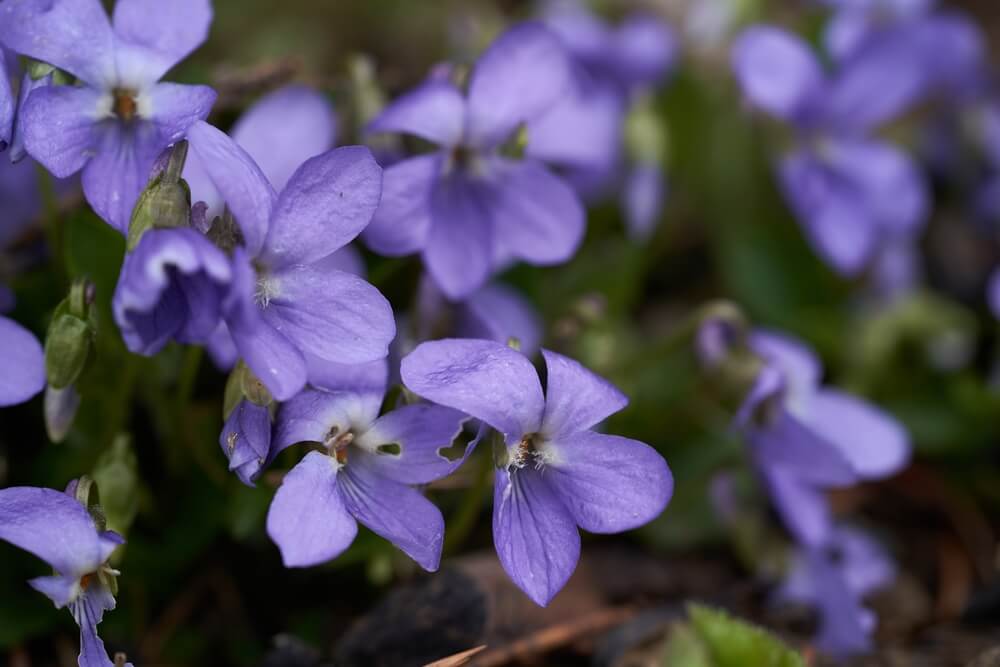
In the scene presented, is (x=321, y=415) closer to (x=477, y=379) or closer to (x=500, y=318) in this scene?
(x=477, y=379)

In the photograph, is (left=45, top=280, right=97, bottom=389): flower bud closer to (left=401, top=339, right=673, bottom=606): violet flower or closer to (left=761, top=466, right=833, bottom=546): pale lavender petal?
(left=401, top=339, right=673, bottom=606): violet flower

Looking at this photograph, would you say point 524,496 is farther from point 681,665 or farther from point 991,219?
point 991,219

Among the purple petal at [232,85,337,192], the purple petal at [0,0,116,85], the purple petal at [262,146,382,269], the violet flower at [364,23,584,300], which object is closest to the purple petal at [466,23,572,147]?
the violet flower at [364,23,584,300]

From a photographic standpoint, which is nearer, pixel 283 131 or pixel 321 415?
pixel 321 415

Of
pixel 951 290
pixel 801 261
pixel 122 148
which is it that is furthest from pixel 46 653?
pixel 951 290

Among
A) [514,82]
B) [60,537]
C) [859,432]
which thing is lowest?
[859,432]

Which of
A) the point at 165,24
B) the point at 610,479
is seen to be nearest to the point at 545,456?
the point at 610,479

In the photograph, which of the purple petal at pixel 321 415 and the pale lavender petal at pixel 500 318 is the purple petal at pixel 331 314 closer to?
the purple petal at pixel 321 415

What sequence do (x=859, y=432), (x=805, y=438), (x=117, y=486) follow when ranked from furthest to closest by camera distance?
(x=859, y=432), (x=805, y=438), (x=117, y=486)
